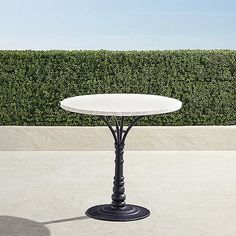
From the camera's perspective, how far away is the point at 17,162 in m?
11.4

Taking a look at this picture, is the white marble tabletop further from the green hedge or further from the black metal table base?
the green hedge

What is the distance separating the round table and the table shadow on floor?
361 millimetres

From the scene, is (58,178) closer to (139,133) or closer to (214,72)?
(139,133)

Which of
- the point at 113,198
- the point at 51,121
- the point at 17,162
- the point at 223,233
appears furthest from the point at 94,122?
the point at 223,233

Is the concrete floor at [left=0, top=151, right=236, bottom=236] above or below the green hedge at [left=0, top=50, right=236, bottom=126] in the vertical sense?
below

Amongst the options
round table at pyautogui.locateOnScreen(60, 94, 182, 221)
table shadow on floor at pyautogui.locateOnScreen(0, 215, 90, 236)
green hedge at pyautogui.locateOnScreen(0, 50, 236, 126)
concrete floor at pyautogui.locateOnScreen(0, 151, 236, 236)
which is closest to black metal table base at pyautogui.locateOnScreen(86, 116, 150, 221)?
round table at pyautogui.locateOnScreen(60, 94, 182, 221)

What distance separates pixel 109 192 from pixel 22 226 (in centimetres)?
193

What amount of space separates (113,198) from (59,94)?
4.85 m

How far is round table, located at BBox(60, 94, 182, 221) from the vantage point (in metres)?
7.40

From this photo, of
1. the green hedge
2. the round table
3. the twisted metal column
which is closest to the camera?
the round table

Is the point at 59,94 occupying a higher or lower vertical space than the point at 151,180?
higher

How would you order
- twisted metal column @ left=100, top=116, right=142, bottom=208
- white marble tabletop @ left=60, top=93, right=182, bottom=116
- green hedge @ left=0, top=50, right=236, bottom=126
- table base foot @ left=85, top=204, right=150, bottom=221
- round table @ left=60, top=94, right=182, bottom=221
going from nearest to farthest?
white marble tabletop @ left=60, top=93, right=182, bottom=116, round table @ left=60, top=94, right=182, bottom=221, table base foot @ left=85, top=204, right=150, bottom=221, twisted metal column @ left=100, top=116, right=142, bottom=208, green hedge @ left=0, top=50, right=236, bottom=126

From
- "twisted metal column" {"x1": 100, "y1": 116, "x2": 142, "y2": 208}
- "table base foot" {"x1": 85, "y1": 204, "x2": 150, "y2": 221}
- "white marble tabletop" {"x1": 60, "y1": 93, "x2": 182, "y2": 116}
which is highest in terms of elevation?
"white marble tabletop" {"x1": 60, "y1": 93, "x2": 182, "y2": 116}

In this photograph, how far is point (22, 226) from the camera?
746 cm
